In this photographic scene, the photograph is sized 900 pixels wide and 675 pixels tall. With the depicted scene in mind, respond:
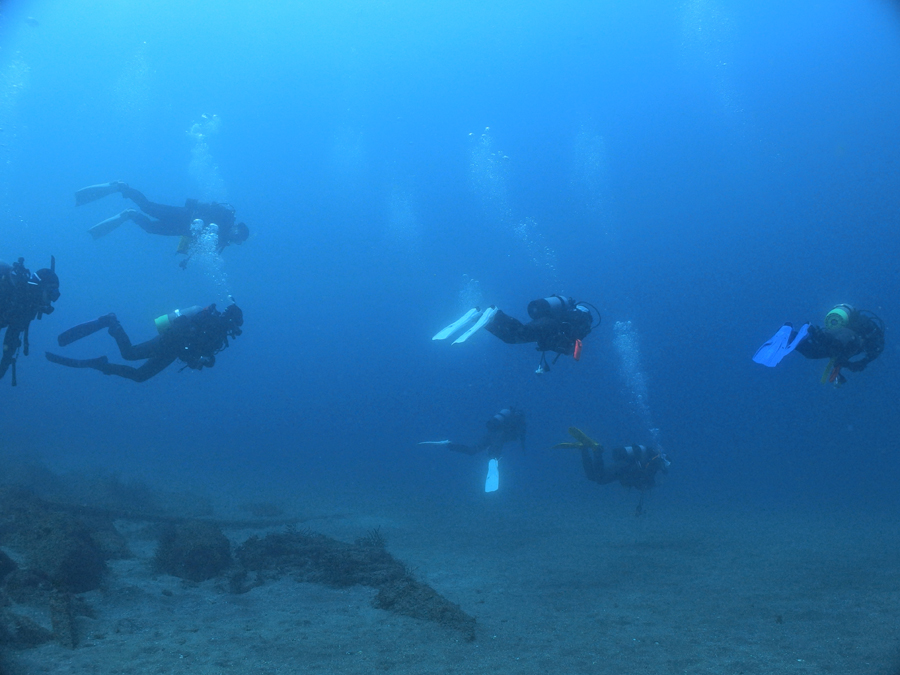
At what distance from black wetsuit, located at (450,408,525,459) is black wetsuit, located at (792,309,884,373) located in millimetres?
7442

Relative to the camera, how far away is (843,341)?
7.58m

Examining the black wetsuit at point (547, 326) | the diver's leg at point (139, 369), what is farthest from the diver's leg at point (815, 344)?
the diver's leg at point (139, 369)

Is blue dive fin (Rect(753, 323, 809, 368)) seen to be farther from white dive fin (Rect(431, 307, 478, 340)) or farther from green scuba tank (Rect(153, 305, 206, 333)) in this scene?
green scuba tank (Rect(153, 305, 206, 333))

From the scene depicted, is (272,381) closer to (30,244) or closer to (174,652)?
(30,244)

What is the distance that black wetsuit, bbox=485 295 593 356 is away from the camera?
27.3 feet

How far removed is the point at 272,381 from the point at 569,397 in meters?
67.3

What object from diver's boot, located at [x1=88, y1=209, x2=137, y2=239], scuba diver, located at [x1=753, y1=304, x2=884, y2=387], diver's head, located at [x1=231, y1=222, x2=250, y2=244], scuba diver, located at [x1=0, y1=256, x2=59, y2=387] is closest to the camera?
scuba diver, located at [x1=0, y1=256, x2=59, y2=387]

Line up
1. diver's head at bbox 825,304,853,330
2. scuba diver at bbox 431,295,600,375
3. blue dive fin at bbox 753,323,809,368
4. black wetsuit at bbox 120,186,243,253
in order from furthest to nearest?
black wetsuit at bbox 120,186,243,253
scuba diver at bbox 431,295,600,375
diver's head at bbox 825,304,853,330
blue dive fin at bbox 753,323,809,368

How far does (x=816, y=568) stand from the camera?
9.68m

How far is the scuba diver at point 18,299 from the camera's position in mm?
7057

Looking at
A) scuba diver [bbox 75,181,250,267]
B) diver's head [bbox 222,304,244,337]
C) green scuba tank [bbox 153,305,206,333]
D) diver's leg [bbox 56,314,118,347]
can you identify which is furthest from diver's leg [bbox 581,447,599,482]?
diver's leg [bbox 56,314,118,347]

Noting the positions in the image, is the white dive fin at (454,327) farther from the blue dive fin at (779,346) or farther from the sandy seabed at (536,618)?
the blue dive fin at (779,346)

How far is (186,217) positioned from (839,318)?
13.1 meters

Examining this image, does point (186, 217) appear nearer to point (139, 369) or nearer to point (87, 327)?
point (87, 327)
